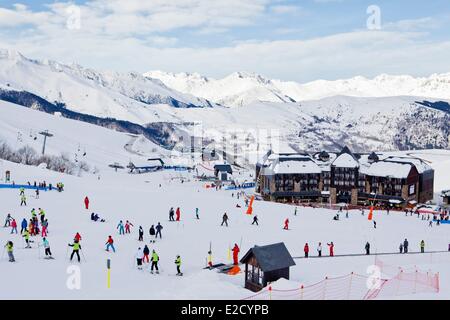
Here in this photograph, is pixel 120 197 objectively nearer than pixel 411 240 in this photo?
No

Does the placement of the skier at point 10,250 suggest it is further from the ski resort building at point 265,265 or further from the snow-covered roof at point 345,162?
the snow-covered roof at point 345,162

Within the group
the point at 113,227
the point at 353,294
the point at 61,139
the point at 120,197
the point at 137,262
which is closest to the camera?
the point at 353,294

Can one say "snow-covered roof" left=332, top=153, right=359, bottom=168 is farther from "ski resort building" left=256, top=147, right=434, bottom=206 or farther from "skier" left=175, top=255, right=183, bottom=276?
"skier" left=175, top=255, right=183, bottom=276

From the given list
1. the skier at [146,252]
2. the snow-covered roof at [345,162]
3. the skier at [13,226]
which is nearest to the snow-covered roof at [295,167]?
the snow-covered roof at [345,162]

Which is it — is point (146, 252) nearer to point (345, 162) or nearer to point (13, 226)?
point (13, 226)

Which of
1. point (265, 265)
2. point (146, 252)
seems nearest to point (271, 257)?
point (265, 265)

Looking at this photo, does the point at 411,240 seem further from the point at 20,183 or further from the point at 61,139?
the point at 61,139

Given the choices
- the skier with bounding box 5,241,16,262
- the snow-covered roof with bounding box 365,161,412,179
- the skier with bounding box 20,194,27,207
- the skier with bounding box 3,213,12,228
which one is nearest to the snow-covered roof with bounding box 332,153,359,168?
the snow-covered roof with bounding box 365,161,412,179

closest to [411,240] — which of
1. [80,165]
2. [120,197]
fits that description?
[120,197]
